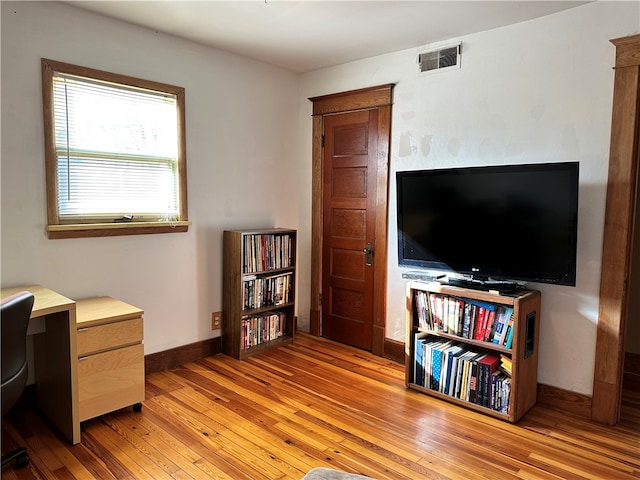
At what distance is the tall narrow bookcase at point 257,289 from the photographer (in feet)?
11.9

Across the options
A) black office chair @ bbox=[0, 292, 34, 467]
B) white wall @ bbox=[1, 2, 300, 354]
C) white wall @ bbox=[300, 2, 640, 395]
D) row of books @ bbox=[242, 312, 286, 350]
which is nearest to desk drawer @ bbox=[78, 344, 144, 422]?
black office chair @ bbox=[0, 292, 34, 467]

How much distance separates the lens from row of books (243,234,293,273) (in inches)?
144

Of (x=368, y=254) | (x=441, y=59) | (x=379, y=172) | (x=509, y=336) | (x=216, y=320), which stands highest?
(x=441, y=59)

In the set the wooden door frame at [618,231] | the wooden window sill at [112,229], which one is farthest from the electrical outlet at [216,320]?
the wooden door frame at [618,231]

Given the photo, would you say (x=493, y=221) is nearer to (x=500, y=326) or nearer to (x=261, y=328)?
(x=500, y=326)

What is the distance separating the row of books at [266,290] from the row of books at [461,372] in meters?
1.31

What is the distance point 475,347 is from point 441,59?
2.06 meters

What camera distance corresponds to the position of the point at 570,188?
98.9 inches

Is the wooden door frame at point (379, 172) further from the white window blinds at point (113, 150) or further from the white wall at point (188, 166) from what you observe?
the white window blinds at point (113, 150)

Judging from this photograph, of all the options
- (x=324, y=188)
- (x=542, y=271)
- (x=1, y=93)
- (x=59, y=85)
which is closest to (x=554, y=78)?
A: (x=542, y=271)

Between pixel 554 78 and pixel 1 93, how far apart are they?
3266 millimetres

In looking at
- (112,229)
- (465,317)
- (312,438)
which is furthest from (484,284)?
(112,229)

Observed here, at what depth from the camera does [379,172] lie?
3715 mm

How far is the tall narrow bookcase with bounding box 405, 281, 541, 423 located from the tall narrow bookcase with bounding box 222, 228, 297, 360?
1262 mm
